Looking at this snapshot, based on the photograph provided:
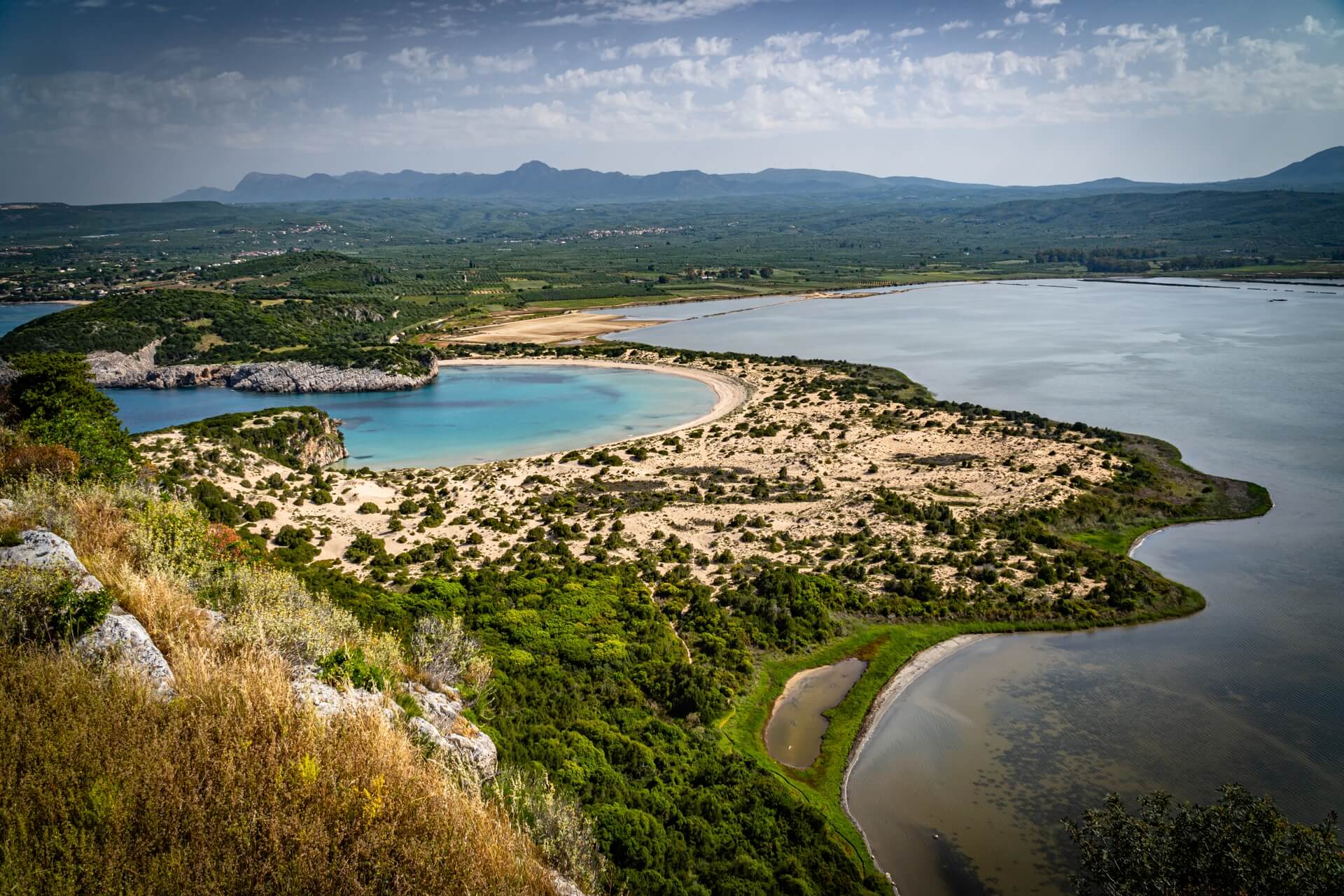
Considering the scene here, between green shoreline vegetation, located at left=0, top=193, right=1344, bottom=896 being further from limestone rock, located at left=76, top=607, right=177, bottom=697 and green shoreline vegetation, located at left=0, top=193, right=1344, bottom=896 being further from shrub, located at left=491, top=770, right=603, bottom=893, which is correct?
limestone rock, located at left=76, top=607, right=177, bottom=697

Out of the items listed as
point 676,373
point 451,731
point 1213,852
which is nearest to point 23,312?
point 676,373

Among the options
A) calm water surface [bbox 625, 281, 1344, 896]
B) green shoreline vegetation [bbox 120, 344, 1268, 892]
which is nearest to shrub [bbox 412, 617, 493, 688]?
green shoreline vegetation [bbox 120, 344, 1268, 892]

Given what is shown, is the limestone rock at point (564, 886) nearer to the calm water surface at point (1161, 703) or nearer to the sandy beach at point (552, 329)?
the calm water surface at point (1161, 703)

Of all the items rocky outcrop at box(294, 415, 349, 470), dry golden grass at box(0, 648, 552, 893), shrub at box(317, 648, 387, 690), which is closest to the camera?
dry golden grass at box(0, 648, 552, 893)

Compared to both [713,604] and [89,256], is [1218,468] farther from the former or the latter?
[89,256]

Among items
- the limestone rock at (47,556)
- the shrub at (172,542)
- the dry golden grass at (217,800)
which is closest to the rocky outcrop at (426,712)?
the dry golden grass at (217,800)

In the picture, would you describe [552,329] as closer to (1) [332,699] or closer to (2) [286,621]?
(2) [286,621]
